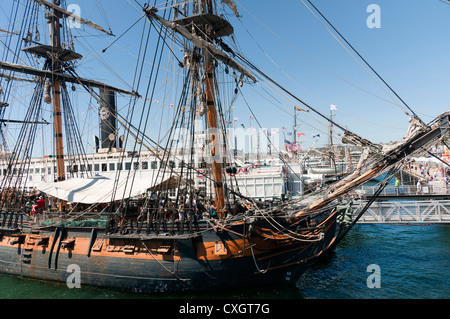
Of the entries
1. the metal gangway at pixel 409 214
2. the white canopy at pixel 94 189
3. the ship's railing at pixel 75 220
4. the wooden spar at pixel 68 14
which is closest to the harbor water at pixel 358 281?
the metal gangway at pixel 409 214

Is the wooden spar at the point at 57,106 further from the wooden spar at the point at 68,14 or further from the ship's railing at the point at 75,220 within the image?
the ship's railing at the point at 75,220

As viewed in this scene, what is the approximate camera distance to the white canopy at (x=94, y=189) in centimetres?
1374

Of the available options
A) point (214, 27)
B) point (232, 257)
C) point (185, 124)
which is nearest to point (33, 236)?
point (185, 124)

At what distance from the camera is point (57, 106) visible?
19641 mm

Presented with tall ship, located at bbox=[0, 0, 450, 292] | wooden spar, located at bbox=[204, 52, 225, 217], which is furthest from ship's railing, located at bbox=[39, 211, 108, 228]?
wooden spar, located at bbox=[204, 52, 225, 217]

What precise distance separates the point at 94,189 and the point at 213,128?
719 centimetres

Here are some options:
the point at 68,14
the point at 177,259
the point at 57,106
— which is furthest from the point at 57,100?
the point at 177,259

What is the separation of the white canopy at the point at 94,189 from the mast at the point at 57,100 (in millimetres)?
3476

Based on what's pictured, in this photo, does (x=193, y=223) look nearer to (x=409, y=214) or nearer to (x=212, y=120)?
(x=212, y=120)

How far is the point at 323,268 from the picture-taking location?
15.7 m

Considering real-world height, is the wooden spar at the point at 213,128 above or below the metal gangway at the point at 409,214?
above
